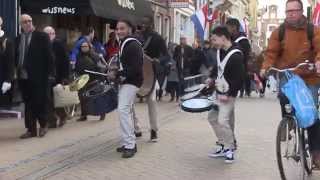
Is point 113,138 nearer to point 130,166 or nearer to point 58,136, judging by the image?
point 58,136

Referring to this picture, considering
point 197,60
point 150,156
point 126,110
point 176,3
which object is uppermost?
point 176,3

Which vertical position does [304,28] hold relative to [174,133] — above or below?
above

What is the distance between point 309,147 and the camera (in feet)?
23.9

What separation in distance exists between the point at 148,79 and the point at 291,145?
11.3ft

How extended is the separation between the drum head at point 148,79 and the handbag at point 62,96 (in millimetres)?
1776

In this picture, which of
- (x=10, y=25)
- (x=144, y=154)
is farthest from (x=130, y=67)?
(x=10, y=25)

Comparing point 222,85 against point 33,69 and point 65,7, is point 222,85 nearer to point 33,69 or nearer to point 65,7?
point 33,69

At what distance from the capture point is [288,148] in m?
7.05

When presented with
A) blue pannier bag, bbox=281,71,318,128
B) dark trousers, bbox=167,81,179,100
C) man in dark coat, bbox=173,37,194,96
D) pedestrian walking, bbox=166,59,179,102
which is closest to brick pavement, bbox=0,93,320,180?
blue pannier bag, bbox=281,71,318,128

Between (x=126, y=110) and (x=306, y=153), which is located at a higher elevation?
(x=126, y=110)

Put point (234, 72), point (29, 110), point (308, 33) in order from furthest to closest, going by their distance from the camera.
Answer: point (29, 110) → point (234, 72) → point (308, 33)

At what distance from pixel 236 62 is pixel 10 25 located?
6011 millimetres

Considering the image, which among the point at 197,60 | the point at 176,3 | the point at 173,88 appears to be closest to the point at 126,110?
the point at 173,88

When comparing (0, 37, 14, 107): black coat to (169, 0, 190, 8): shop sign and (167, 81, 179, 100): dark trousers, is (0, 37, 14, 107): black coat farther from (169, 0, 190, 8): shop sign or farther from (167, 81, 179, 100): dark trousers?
(169, 0, 190, 8): shop sign
